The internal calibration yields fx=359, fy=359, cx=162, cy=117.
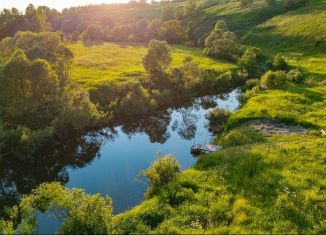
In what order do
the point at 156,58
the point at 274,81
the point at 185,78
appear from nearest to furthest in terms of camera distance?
the point at 274,81 → the point at 185,78 → the point at 156,58

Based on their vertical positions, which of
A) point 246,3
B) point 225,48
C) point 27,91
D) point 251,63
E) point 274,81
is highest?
point 246,3

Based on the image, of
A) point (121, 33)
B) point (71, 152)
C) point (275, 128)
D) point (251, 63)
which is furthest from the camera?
point (121, 33)

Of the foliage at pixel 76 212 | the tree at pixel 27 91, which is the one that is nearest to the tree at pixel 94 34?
the tree at pixel 27 91

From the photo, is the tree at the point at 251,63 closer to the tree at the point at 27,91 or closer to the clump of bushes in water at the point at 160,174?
the tree at the point at 27,91

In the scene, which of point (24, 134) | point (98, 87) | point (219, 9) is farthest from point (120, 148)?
point (219, 9)

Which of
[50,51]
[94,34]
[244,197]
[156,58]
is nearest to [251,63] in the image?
[156,58]

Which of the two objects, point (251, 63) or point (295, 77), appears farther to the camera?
point (251, 63)

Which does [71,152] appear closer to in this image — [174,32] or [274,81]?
[274,81]
